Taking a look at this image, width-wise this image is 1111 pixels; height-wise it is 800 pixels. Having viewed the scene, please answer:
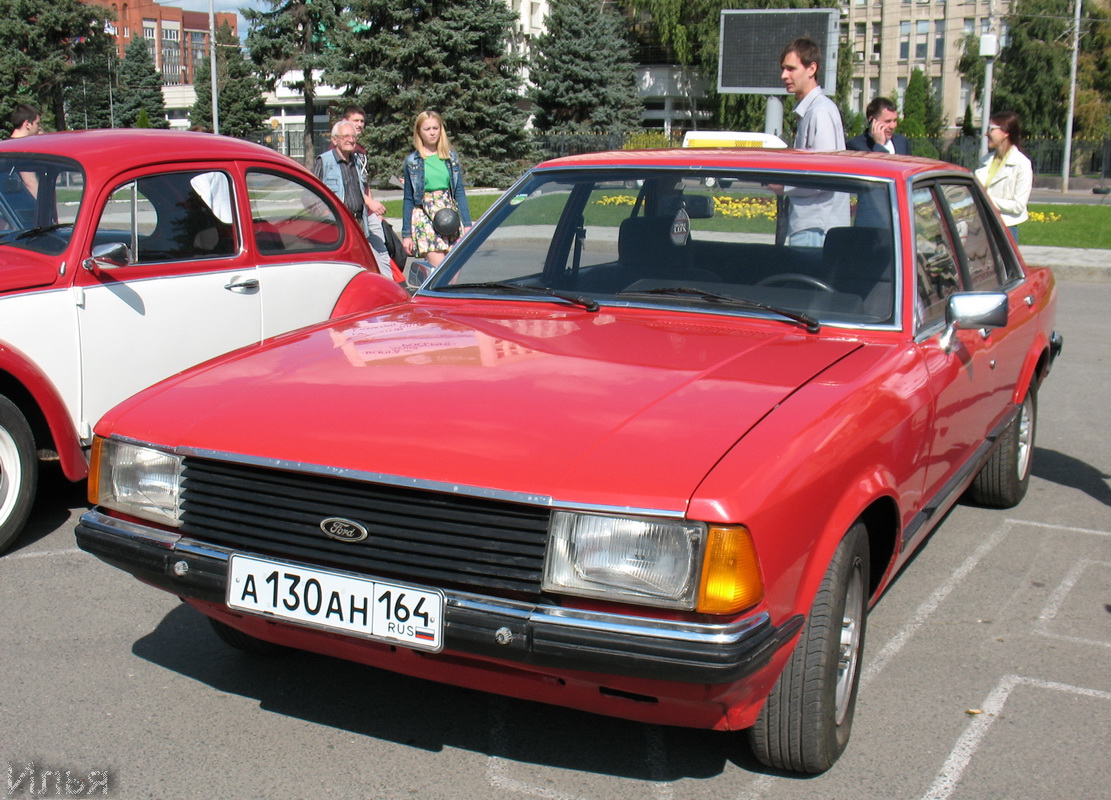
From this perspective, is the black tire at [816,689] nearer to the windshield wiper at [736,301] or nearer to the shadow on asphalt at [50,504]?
the windshield wiper at [736,301]

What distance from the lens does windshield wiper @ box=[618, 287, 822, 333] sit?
375 cm

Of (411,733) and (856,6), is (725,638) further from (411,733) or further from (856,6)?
(856,6)

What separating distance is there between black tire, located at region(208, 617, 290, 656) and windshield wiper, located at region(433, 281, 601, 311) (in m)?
1.43

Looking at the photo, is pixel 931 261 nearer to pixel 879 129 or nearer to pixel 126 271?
pixel 126 271

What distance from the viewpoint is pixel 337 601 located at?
2816 mm

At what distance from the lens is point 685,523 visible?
2.54 metres

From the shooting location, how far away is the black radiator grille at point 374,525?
2.66 meters

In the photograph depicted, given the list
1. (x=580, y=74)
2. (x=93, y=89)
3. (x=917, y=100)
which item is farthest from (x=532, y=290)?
(x=93, y=89)

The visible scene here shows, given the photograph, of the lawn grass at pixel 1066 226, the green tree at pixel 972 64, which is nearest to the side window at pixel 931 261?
the lawn grass at pixel 1066 226

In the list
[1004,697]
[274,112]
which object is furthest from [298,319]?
[274,112]

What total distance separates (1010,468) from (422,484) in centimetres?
375

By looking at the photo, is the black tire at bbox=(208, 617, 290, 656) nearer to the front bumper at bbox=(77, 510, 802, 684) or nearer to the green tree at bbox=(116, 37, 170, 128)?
the front bumper at bbox=(77, 510, 802, 684)

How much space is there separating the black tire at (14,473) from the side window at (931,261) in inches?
141

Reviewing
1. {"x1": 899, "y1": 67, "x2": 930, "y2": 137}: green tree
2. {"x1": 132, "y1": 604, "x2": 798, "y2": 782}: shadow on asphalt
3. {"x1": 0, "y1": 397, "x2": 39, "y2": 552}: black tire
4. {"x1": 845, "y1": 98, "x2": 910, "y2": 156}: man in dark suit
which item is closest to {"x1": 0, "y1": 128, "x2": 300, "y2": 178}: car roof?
{"x1": 0, "y1": 397, "x2": 39, "y2": 552}: black tire
